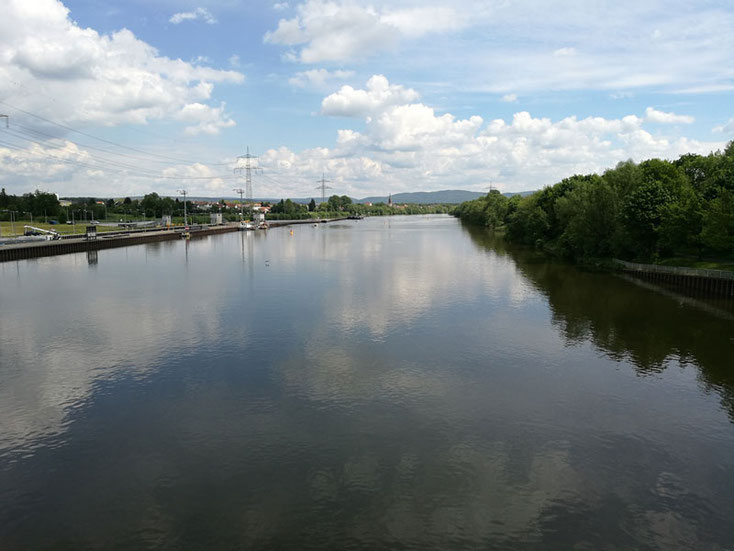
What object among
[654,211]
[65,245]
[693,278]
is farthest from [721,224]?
[65,245]

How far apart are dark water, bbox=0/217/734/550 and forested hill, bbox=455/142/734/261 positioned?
51.9 ft

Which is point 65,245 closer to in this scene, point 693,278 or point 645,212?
point 645,212

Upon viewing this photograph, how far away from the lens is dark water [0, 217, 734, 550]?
15.4 metres

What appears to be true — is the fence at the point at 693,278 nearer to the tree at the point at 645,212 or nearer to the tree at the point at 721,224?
the tree at the point at 721,224

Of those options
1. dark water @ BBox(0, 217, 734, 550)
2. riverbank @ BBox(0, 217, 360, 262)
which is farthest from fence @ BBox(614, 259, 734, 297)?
riverbank @ BBox(0, 217, 360, 262)

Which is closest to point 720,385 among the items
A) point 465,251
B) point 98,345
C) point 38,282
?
point 98,345

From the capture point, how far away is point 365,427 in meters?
21.2

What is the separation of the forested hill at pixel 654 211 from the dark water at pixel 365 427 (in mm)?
15828

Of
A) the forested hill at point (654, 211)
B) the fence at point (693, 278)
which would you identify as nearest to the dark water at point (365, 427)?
the fence at point (693, 278)

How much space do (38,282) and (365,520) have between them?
55.1 metres

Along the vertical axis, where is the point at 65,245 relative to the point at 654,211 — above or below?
below

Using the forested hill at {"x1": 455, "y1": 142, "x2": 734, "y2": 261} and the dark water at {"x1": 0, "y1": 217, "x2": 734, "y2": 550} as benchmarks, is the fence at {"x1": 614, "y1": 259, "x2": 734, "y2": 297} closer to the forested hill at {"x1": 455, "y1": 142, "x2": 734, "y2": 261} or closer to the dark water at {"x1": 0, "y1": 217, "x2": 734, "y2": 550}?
the forested hill at {"x1": 455, "y1": 142, "x2": 734, "y2": 261}

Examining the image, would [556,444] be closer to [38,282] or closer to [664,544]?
[664,544]

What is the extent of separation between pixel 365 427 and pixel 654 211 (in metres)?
55.2
